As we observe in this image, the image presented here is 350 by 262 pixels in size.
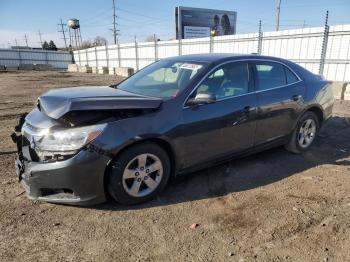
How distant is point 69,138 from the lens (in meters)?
3.26

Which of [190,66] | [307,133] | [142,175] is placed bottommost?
[307,133]

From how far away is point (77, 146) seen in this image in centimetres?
324

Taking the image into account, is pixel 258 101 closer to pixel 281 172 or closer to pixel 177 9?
pixel 281 172

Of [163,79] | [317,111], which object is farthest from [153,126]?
[317,111]

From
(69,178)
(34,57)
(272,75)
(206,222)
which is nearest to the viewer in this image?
(69,178)

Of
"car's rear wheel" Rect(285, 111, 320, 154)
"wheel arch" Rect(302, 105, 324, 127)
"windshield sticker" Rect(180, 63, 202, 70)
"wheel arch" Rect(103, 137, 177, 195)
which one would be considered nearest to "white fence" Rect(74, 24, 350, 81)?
"wheel arch" Rect(302, 105, 324, 127)

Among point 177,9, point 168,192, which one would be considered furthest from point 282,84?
point 177,9

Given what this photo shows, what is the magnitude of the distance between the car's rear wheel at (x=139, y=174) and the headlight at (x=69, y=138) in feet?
1.26

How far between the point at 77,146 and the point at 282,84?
129 inches

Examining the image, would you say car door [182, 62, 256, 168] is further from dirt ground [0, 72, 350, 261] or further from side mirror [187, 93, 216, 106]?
dirt ground [0, 72, 350, 261]

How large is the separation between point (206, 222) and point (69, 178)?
1.47m

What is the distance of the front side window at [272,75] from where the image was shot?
471 cm

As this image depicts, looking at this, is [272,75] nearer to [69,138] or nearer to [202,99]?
[202,99]

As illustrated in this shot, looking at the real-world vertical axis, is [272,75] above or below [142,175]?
above
